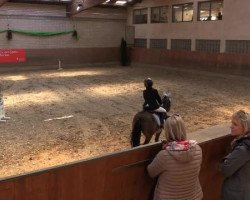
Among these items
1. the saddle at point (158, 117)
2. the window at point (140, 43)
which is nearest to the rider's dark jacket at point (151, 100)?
the saddle at point (158, 117)

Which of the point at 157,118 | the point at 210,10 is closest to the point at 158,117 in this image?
the point at 157,118

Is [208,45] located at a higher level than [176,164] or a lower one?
higher

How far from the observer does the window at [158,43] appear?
21.8 meters

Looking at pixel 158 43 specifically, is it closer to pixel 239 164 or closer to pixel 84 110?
pixel 84 110

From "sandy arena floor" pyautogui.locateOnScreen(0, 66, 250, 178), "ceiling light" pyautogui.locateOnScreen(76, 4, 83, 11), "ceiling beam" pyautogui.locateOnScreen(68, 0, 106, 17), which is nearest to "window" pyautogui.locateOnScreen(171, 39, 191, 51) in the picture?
"sandy arena floor" pyautogui.locateOnScreen(0, 66, 250, 178)

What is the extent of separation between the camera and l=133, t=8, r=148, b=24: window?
23.2m

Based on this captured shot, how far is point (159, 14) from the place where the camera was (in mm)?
22031

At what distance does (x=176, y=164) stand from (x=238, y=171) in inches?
23.0

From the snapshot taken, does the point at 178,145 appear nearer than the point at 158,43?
Yes

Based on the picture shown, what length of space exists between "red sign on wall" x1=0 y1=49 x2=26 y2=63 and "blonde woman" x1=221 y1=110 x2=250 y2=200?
19939 millimetres

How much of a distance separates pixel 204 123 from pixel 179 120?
Result: 6.12 metres

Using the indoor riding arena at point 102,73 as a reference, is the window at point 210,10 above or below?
above

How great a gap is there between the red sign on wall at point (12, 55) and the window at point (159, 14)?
9.17 m

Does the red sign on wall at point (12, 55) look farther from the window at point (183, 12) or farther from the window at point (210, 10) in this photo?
the window at point (210, 10)
